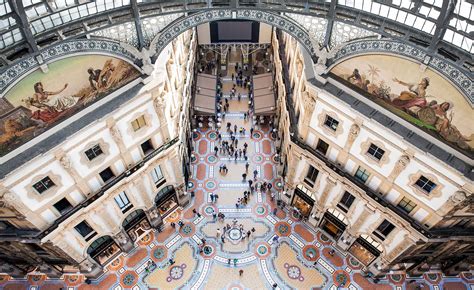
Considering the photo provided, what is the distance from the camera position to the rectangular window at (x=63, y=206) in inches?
1192

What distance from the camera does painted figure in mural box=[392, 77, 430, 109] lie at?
25.1 metres

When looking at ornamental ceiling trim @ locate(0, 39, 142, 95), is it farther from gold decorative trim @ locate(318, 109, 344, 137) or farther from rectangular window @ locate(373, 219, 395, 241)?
rectangular window @ locate(373, 219, 395, 241)

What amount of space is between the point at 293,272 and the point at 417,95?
871 inches

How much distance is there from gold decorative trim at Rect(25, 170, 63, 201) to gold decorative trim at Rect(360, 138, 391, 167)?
23365mm

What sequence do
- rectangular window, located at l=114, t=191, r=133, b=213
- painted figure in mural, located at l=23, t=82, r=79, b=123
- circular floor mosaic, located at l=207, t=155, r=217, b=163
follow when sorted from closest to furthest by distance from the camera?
1. painted figure in mural, located at l=23, t=82, r=79, b=123
2. rectangular window, located at l=114, t=191, r=133, b=213
3. circular floor mosaic, located at l=207, t=155, r=217, b=163

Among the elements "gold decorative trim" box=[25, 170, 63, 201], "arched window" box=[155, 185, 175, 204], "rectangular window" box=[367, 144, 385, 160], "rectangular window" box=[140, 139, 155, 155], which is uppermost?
"rectangular window" box=[367, 144, 385, 160]

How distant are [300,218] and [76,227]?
2328 centimetres

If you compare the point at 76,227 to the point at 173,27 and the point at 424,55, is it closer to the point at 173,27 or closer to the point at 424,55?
the point at 173,27

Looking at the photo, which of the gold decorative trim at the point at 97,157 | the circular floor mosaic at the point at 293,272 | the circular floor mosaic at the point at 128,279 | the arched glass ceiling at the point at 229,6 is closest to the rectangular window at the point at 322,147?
the arched glass ceiling at the point at 229,6

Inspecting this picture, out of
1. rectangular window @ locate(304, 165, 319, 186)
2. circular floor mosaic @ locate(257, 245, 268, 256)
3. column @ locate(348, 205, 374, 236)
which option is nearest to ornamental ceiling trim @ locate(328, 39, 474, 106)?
rectangular window @ locate(304, 165, 319, 186)

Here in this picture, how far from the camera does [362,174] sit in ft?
105

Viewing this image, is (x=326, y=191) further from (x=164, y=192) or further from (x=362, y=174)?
(x=164, y=192)

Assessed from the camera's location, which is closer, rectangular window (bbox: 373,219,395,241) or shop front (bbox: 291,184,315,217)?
rectangular window (bbox: 373,219,395,241)

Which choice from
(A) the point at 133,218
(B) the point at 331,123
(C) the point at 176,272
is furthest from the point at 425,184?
Result: (A) the point at 133,218
